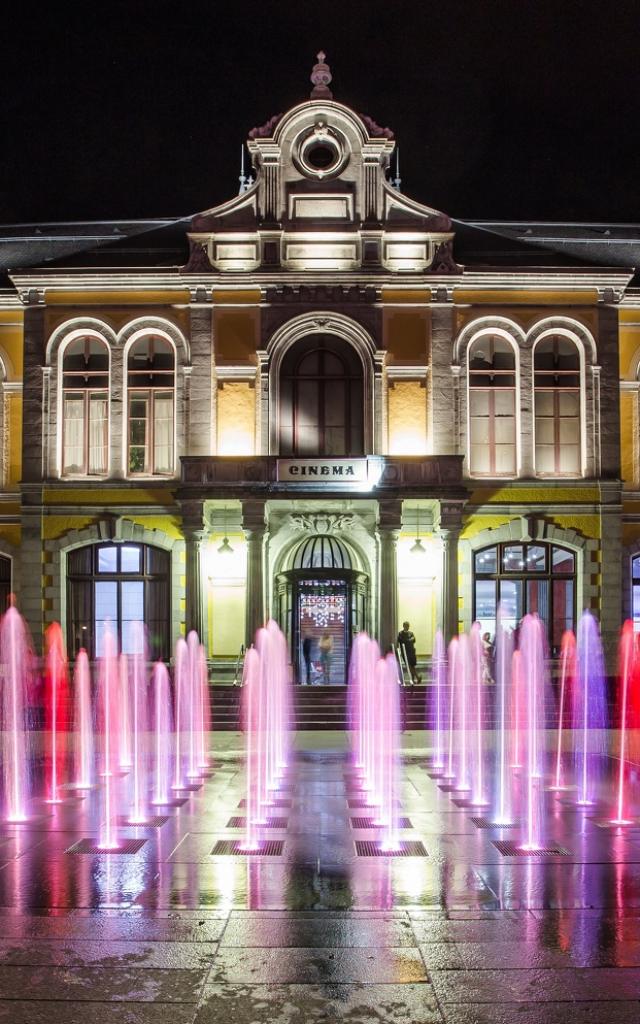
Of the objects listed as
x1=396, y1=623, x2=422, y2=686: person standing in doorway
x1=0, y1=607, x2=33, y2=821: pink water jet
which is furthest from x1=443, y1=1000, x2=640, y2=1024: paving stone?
x1=396, y1=623, x2=422, y2=686: person standing in doorway

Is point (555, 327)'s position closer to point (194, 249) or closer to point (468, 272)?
point (468, 272)

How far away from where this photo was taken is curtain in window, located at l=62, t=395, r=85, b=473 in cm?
3133

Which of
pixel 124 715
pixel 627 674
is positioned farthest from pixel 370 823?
pixel 627 674

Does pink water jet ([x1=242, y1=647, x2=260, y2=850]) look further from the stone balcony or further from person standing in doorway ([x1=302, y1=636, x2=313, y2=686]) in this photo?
the stone balcony

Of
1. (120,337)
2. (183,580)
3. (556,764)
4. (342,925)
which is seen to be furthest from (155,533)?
(342,925)

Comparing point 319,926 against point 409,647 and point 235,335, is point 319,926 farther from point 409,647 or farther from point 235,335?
point 235,335

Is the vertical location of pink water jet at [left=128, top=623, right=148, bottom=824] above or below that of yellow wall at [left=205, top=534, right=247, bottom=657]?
below

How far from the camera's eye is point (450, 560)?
95.6ft

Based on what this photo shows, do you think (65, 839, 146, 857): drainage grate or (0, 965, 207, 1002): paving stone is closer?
(0, 965, 207, 1002): paving stone

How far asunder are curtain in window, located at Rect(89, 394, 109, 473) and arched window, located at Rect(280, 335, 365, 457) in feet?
17.2

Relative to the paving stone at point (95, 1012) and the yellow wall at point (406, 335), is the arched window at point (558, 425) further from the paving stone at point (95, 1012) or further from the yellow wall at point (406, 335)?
the paving stone at point (95, 1012)

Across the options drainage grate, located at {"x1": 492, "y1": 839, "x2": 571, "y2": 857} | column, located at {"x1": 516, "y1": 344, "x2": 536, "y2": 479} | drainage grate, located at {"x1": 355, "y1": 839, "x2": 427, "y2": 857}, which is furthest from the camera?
column, located at {"x1": 516, "y1": 344, "x2": 536, "y2": 479}

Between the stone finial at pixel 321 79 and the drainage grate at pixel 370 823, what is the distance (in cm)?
2383

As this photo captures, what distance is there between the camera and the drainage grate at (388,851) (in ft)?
39.8
